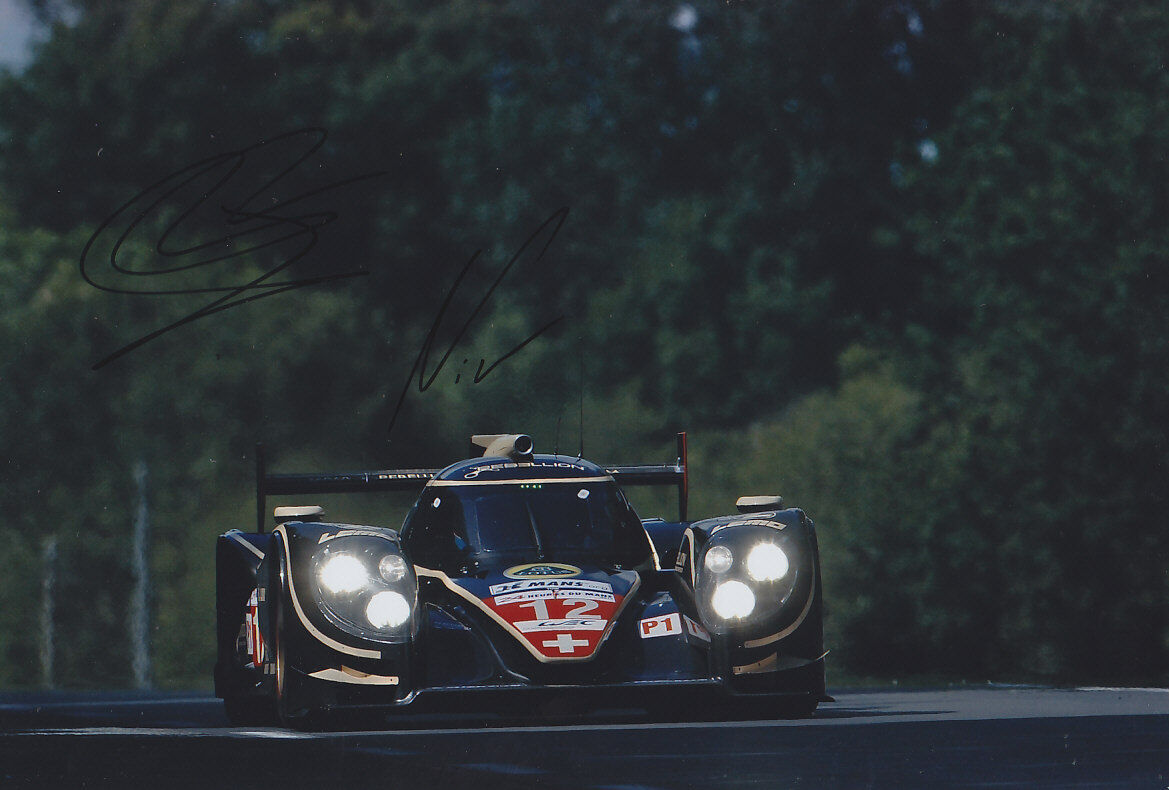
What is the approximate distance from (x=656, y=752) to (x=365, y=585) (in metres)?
1.92

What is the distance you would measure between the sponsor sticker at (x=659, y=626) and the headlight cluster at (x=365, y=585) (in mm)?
1111

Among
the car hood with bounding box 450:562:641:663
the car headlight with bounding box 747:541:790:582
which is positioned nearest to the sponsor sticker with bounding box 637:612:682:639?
the car hood with bounding box 450:562:641:663

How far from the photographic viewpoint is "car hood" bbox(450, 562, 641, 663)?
12.0m

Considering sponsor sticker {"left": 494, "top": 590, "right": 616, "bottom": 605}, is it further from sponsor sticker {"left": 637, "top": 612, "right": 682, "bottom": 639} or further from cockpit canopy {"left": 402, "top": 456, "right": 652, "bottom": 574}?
cockpit canopy {"left": 402, "top": 456, "right": 652, "bottom": 574}

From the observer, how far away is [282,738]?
12539mm

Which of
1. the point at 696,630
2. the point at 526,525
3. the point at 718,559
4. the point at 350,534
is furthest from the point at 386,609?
the point at 718,559

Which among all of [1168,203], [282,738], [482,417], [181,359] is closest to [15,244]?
[181,359]

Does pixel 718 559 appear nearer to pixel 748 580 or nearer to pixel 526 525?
pixel 748 580

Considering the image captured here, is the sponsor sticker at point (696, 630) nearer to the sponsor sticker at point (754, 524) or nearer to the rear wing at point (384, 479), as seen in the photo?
the sponsor sticker at point (754, 524)

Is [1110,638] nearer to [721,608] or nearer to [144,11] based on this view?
[721,608]

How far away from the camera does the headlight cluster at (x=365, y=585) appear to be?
12359mm

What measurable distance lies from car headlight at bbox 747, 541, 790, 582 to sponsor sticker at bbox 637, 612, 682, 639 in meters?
0.56

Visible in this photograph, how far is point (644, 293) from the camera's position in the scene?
5031 cm

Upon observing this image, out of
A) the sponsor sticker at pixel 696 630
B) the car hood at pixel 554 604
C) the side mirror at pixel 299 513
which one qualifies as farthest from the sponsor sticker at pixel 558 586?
the side mirror at pixel 299 513
